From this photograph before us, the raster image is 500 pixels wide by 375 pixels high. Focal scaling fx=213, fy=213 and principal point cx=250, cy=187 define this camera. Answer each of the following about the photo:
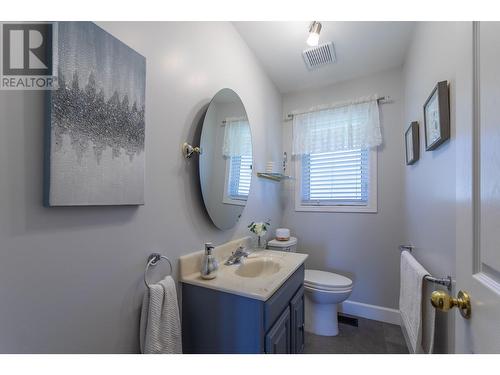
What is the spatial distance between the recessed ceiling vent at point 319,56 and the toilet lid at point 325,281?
1.93m

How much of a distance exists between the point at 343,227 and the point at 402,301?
2.73 feet

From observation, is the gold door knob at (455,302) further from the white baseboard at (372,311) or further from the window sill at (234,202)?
the white baseboard at (372,311)

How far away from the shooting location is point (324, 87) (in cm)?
233

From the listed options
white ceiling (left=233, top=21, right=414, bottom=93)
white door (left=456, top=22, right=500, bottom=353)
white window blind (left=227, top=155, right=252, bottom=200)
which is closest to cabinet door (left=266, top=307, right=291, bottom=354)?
white door (left=456, top=22, right=500, bottom=353)

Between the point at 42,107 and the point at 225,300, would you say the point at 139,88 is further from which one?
the point at 225,300

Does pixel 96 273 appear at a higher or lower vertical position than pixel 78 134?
lower

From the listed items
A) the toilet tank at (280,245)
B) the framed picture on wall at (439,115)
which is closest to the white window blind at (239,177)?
the toilet tank at (280,245)

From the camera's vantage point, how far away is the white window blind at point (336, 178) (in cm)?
215

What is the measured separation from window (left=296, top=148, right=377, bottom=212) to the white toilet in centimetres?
72

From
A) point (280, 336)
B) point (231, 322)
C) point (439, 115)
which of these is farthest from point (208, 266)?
point (439, 115)

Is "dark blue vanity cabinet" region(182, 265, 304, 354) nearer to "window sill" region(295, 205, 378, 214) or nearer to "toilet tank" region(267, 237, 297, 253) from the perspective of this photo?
"toilet tank" region(267, 237, 297, 253)

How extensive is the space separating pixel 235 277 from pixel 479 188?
1.03 meters

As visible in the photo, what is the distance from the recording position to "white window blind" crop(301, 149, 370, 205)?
2.15 meters
